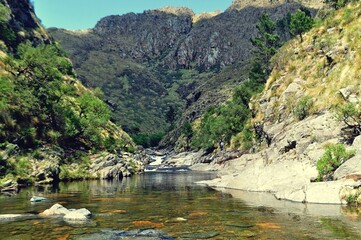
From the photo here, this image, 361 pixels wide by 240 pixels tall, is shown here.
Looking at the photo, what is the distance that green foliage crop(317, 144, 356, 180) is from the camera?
113 feet

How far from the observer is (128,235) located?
66.2 feet

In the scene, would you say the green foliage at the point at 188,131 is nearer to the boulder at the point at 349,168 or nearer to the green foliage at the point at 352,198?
the boulder at the point at 349,168

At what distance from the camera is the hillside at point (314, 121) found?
110 ft

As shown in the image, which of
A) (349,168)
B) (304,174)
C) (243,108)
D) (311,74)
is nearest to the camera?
(349,168)

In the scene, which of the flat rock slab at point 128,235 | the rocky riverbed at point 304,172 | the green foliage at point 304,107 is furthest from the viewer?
the green foliage at point 304,107

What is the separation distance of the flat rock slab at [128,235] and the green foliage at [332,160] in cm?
2022

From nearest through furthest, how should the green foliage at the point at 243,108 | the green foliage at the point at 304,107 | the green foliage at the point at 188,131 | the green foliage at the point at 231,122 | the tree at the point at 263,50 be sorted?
the green foliage at the point at 304,107 → the green foliage at the point at 243,108 → the green foliage at the point at 231,122 → the tree at the point at 263,50 → the green foliage at the point at 188,131

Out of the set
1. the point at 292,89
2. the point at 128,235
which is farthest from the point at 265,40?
the point at 128,235

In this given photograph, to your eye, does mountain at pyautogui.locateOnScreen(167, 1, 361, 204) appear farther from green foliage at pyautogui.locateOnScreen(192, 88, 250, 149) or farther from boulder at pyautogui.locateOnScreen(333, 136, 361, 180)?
green foliage at pyautogui.locateOnScreen(192, 88, 250, 149)

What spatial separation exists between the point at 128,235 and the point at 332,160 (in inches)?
893

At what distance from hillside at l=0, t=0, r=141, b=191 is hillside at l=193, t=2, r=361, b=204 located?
27856 mm

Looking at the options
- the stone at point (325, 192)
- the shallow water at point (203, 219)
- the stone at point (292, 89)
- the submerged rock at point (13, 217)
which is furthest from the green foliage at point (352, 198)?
the stone at point (292, 89)

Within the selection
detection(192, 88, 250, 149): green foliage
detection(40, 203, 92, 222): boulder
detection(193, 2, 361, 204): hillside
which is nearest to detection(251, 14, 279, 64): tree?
detection(192, 88, 250, 149): green foliage

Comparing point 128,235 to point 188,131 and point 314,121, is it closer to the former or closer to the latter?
point 314,121
